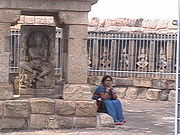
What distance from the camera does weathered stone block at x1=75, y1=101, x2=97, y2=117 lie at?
320 inches

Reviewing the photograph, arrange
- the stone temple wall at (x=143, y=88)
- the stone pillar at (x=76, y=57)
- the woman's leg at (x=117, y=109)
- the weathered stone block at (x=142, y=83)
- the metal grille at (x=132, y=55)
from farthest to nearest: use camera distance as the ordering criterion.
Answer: the metal grille at (x=132, y=55) → the weathered stone block at (x=142, y=83) → the stone temple wall at (x=143, y=88) → the woman's leg at (x=117, y=109) → the stone pillar at (x=76, y=57)

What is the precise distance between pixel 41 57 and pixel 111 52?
5648mm

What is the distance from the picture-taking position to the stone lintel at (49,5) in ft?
26.2

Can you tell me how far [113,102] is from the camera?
8922 mm

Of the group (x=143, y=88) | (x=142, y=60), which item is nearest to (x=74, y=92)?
(x=143, y=88)

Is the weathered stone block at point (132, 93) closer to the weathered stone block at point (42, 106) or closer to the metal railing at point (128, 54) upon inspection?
the metal railing at point (128, 54)

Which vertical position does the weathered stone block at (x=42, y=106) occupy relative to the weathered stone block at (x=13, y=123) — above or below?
above

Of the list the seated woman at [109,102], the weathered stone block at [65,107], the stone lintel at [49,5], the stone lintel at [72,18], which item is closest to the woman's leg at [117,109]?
the seated woman at [109,102]

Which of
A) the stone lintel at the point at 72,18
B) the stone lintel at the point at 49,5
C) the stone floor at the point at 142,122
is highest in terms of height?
the stone lintel at the point at 49,5

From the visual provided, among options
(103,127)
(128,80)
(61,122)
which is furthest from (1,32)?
(128,80)

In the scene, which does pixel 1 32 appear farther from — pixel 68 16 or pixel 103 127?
pixel 103 127

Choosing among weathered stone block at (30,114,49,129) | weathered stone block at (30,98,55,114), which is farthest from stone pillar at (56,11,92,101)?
weathered stone block at (30,114,49,129)

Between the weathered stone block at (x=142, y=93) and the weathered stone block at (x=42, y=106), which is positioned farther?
the weathered stone block at (x=142, y=93)

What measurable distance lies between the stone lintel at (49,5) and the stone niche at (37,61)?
1.45 m
